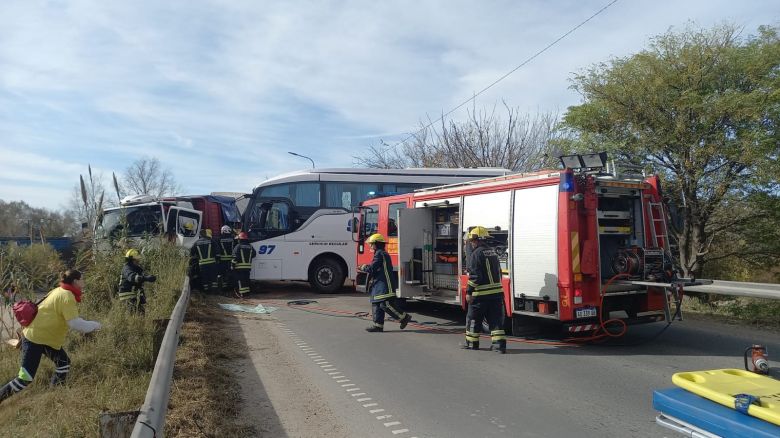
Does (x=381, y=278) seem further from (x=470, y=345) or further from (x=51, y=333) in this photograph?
(x=51, y=333)

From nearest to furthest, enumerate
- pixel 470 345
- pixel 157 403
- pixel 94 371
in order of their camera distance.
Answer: pixel 157 403, pixel 94 371, pixel 470 345

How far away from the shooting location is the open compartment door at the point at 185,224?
1617 centimetres

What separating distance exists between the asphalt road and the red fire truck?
60 cm

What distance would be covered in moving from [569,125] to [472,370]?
946 cm

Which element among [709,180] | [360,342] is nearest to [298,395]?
[360,342]

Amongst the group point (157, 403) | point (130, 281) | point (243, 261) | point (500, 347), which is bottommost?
point (500, 347)

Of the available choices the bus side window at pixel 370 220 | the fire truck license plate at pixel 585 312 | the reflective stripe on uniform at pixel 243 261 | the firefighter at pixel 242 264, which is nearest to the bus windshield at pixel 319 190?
the firefighter at pixel 242 264

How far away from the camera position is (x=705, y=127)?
11.5m

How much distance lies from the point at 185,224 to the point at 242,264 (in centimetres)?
351

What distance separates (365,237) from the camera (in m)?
12.9

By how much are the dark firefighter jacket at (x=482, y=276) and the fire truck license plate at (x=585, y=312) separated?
3.53 feet

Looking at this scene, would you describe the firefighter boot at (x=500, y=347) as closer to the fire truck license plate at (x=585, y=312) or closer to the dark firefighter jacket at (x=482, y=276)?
the dark firefighter jacket at (x=482, y=276)

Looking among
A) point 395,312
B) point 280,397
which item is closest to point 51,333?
point 280,397

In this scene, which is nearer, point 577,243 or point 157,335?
point 157,335
